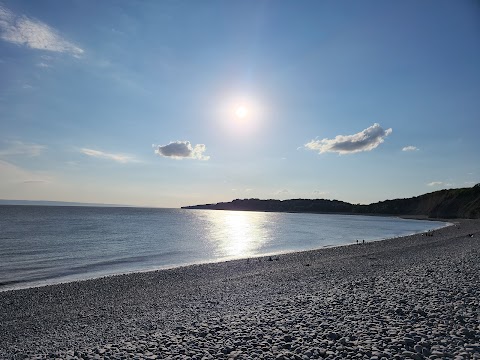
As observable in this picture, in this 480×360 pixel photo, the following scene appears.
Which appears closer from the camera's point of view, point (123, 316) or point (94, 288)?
point (123, 316)

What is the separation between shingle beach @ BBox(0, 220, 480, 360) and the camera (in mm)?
7777

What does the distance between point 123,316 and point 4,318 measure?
207 inches

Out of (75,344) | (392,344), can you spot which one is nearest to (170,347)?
(75,344)

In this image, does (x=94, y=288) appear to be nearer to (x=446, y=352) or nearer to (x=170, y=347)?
(x=170, y=347)

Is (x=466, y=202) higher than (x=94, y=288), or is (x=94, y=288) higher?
(x=466, y=202)

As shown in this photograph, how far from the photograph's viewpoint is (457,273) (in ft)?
52.9

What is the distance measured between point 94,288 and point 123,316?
6.74 meters

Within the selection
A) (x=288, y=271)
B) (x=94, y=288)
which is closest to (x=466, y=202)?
(x=288, y=271)

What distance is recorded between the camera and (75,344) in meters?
10.1

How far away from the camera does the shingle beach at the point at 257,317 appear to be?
7.78m

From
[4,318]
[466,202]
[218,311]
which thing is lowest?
[4,318]

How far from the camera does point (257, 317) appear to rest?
34.5 feet

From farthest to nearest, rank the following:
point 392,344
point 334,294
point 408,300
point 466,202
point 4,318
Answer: point 466,202 → point 4,318 → point 334,294 → point 408,300 → point 392,344

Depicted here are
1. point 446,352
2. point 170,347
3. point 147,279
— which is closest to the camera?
point 446,352
